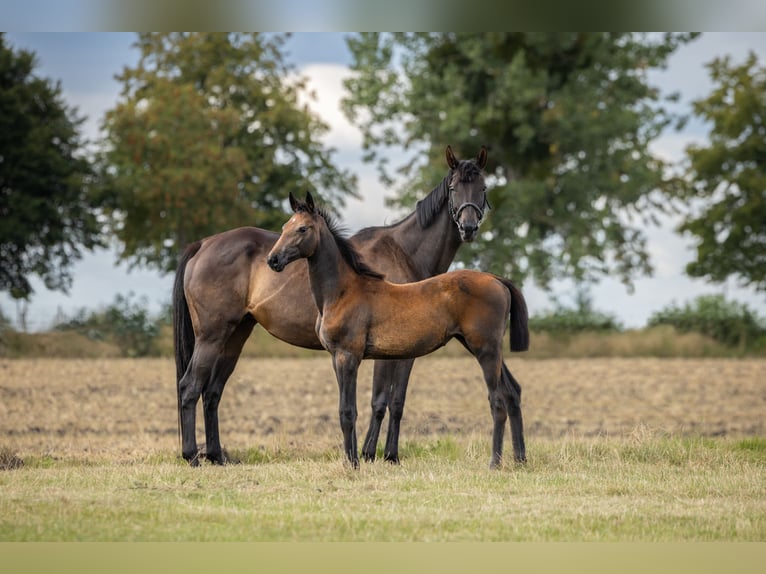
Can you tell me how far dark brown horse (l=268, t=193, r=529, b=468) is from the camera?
966 cm

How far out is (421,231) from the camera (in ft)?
36.4

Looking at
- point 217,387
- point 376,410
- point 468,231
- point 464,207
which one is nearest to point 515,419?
point 376,410

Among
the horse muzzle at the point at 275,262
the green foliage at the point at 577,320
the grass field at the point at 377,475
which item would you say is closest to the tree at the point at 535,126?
the green foliage at the point at 577,320

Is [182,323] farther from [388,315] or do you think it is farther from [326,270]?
[388,315]

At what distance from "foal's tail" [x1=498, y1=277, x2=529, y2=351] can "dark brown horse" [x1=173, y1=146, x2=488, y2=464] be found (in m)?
0.88

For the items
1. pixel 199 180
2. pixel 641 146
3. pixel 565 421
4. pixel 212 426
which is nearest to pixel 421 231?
pixel 212 426

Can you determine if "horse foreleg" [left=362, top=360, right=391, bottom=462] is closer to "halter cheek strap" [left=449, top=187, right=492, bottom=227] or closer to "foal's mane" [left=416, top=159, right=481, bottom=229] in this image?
"foal's mane" [left=416, top=159, right=481, bottom=229]

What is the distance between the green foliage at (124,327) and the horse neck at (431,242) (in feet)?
66.4

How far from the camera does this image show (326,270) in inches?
387

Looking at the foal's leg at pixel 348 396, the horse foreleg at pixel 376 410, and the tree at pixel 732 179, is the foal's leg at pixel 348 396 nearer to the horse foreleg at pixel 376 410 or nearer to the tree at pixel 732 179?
the horse foreleg at pixel 376 410

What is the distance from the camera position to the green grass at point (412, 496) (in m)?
7.16

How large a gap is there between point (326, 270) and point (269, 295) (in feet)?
4.47

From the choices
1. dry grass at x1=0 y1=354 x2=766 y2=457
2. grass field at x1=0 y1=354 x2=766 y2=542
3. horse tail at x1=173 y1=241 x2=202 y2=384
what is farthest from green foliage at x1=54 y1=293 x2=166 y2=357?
horse tail at x1=173 y1=241 x2=202 y2=384

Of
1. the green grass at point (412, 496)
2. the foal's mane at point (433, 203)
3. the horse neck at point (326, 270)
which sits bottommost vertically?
the green grass at point (412, 496)
